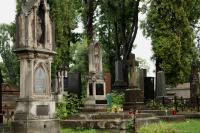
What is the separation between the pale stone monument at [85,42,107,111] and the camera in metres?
24.1

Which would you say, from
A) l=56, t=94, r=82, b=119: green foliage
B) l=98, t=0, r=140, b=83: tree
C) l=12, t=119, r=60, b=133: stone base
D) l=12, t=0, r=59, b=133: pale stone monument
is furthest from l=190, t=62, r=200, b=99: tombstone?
l=12, t=119, r=60, b=133: stone base

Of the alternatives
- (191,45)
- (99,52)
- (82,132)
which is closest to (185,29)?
(191,45)

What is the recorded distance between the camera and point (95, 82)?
967 inches

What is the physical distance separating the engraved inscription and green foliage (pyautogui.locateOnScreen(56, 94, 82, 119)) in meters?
5.13

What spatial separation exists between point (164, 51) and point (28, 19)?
19.2 metres

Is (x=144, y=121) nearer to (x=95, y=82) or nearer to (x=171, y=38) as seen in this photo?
(x=95, y=82)

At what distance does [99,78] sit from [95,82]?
1.38 feet

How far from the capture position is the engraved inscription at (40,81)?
14.4 meters

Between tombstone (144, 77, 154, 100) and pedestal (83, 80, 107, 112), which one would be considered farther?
tombstone (144, 77, 154, 100)

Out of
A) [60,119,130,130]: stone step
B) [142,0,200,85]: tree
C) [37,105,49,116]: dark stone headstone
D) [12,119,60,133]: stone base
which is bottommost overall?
[60,119,130,130]: stone step

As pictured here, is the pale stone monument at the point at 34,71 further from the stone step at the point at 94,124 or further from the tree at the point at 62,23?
the tree at the point at 62,23

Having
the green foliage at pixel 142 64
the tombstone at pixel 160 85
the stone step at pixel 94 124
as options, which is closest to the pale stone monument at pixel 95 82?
the tombstone at pixel 160 85

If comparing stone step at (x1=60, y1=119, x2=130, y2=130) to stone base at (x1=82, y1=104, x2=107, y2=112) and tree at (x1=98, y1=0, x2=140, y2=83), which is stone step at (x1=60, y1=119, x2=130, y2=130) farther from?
tree at (x1=98, y1=0, x2=140, y2=83)

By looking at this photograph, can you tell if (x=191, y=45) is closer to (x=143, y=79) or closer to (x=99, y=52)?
(x=143, y=79)
